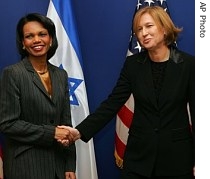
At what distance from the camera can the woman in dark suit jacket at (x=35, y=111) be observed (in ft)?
5.38

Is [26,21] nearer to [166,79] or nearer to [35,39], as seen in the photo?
[35,39]

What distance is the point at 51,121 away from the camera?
1725 millimetres

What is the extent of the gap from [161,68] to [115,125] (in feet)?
3.47

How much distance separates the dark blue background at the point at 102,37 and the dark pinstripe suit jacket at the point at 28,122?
0.91 meters

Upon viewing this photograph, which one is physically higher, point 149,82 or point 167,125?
point 149,82

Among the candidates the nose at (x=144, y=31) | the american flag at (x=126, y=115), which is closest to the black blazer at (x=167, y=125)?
the nose at (x=144, y=31)

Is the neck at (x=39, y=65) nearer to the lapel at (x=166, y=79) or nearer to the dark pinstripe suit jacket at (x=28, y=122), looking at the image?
the dark pinstripe suit jacket at (x=28, y=122)

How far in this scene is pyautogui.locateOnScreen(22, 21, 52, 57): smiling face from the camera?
5.75ft

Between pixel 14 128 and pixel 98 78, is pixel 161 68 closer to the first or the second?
pixel 14 128

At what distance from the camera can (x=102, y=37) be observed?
2635 millimetres

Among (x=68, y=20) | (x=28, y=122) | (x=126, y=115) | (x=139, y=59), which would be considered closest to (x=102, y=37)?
(x=68, y=20)

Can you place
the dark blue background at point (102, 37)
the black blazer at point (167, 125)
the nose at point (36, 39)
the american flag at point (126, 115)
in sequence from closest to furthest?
the black blazer at point (167, 125)
the nose at point (36, 39)
the american flag at point (126, 115)
the dark blue background at point (102, 37)

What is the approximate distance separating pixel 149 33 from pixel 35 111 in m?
0.62

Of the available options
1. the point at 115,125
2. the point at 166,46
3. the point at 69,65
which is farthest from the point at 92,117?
the point at 115,125
